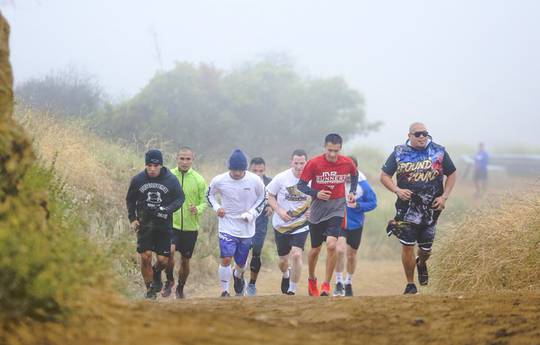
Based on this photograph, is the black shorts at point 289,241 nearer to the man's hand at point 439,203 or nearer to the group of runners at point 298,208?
the group of runners at point 298,208

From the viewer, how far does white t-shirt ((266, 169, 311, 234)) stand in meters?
12.1

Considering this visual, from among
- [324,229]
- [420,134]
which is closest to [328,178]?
[324,229]

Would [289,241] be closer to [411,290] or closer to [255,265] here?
[255,265]

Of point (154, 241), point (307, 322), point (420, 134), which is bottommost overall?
point (307, 322)

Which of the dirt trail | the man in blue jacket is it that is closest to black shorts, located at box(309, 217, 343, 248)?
the man in blue jacket

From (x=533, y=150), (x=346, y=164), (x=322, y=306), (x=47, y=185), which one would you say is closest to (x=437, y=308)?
(x=322, y=306)

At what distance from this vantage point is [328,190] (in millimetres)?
10891

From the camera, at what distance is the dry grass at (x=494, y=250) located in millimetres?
10266

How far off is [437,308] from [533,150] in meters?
45.8

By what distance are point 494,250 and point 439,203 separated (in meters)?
1.55

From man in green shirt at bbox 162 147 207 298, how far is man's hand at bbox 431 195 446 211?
11.7 ft

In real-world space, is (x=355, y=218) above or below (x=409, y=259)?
above

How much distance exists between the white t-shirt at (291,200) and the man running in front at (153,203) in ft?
5.65

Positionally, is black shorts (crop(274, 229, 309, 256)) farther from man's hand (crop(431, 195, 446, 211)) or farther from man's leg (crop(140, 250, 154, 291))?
man's hand (crop(431, 195, 446, 211))
